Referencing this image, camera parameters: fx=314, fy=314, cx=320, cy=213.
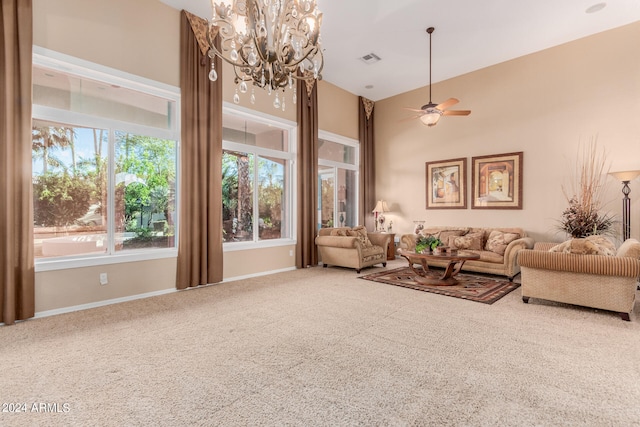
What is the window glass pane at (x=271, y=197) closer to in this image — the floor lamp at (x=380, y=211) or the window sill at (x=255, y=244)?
the window sill at (x=255, y=244)

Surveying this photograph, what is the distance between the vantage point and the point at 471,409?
180 cm

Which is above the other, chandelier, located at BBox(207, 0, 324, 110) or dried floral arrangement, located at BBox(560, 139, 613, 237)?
chandelier, located at BBox(207, 0, 324, 110)

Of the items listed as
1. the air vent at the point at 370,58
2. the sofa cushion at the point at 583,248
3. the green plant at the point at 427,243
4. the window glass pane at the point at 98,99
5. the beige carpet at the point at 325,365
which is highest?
the air vent at the point at 370,58

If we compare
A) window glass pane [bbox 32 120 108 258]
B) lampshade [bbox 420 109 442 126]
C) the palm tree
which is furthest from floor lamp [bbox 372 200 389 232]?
the palm tree

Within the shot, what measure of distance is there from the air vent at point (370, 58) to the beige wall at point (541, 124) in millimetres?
1884

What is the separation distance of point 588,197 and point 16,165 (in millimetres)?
7786

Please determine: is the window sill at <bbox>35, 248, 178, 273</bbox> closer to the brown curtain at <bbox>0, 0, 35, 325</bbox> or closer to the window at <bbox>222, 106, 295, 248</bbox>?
the brown curtain at <bbox>0, 0, 35, 325</bbox>

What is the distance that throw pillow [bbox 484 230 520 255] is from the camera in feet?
17.5

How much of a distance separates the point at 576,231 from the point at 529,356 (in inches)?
146

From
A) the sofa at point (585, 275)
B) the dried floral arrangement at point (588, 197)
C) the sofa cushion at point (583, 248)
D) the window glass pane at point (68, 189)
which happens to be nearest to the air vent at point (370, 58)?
the dried floral arrangement at point (588, 197)

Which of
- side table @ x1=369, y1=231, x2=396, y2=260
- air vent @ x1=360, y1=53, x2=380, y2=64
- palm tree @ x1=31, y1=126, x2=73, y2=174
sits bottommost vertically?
side table @ x1=369, y1=231, x2=396, y2=260

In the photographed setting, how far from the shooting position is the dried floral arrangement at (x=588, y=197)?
16.5ft

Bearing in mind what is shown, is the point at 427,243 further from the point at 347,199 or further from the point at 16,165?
the point at 16,165

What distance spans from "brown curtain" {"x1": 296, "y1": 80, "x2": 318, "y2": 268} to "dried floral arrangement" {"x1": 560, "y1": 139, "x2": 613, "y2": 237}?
4.47 meters
